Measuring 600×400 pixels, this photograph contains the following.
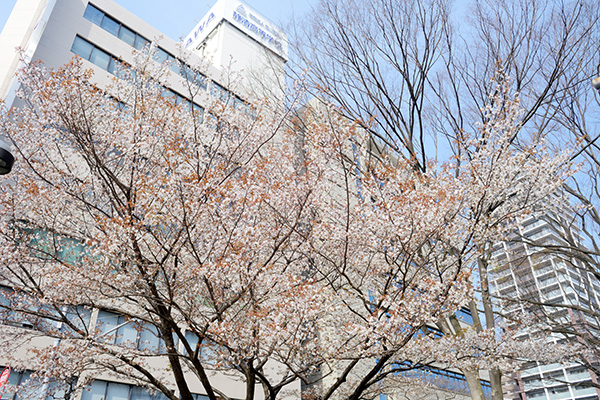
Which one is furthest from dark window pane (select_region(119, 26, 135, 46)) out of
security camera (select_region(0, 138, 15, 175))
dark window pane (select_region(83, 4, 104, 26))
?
security camera (select_region(0, 138, 15, 175))

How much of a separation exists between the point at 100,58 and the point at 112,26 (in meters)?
2.54

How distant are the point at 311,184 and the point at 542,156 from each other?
525cm

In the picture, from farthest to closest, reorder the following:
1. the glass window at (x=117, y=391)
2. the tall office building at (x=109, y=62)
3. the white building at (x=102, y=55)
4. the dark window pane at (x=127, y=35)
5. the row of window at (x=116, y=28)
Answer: the dark window pane at (x=127, y=35), the row of window at (x=116, y=28), the glass window at (x=117, y=391), the white building at (x=102, y=55), the tall office building at (x=109, y=62)

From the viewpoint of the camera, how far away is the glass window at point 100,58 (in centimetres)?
1781

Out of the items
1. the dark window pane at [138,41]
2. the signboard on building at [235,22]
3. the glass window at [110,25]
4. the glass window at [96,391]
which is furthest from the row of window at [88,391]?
the signboard on building at [235,22]

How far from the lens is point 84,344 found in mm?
6695

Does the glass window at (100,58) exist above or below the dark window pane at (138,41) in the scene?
below

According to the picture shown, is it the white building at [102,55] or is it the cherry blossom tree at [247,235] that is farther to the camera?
the white building at [102,55]

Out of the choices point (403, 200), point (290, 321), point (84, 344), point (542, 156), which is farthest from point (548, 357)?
point (84, 344)

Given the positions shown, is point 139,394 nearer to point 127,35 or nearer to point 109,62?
point 109,62

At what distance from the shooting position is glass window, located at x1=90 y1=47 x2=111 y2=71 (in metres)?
17.8

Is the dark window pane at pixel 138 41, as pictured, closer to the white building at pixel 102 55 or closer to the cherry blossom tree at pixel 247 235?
the white building at pixel 102 55

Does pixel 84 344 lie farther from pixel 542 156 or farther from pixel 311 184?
pixel 542 156

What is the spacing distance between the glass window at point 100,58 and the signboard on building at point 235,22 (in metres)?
13.8
